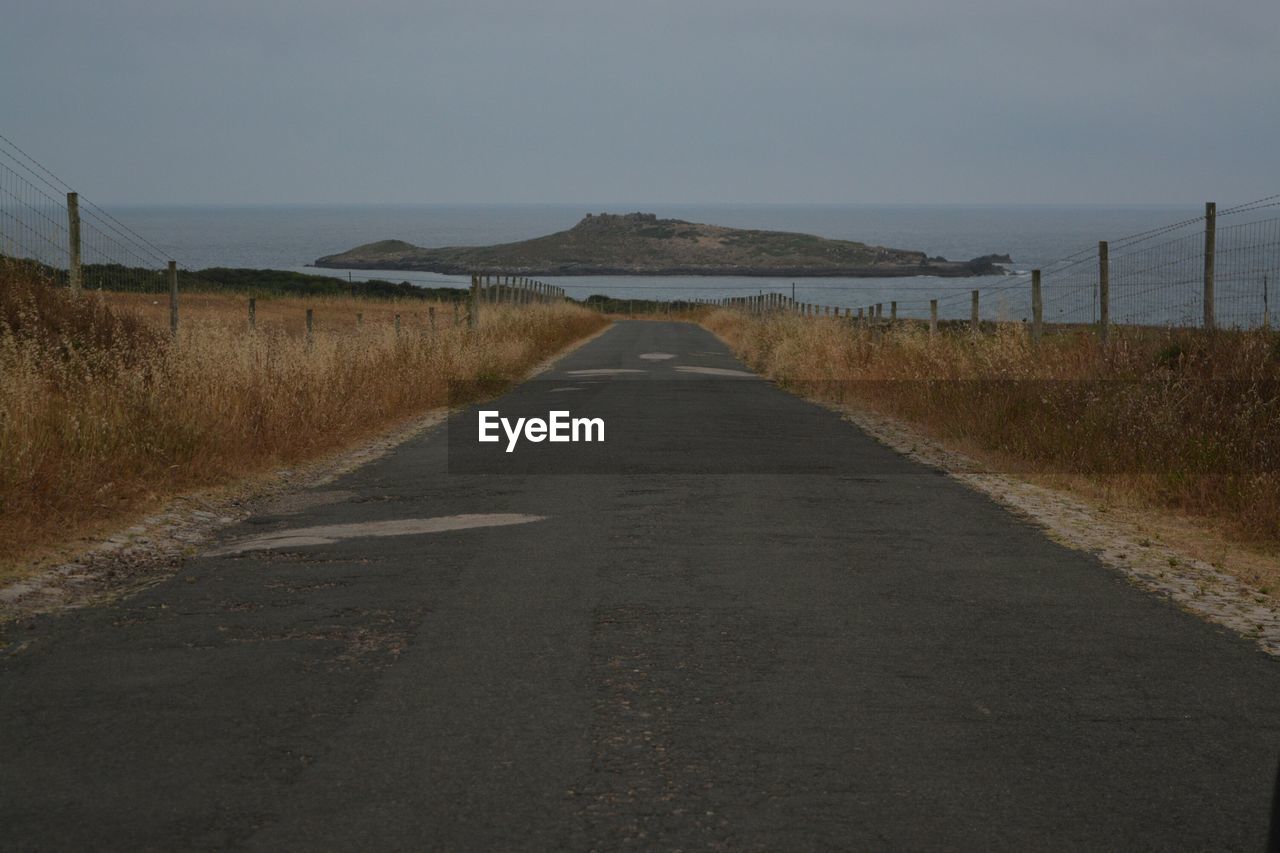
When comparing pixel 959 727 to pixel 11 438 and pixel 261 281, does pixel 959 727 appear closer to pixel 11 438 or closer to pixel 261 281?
pixel 11 438

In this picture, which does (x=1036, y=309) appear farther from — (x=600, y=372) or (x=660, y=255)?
(x=660, y=255)

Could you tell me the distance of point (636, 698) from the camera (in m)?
5.62

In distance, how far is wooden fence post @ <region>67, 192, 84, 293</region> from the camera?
16.5m

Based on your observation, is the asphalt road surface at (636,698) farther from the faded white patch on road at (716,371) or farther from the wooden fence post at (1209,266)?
the faded white patch on road at (716,371)

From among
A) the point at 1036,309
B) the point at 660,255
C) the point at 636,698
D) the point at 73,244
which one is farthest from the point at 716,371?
the point at 660,255

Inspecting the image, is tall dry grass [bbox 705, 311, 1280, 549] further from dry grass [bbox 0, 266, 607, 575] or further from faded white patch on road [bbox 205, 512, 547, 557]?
dry grass [bbox 0, 266, 607, 575]

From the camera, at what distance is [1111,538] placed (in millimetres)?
9992

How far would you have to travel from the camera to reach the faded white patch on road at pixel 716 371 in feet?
101

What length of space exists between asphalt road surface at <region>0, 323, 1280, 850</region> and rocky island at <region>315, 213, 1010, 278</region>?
5876 inches

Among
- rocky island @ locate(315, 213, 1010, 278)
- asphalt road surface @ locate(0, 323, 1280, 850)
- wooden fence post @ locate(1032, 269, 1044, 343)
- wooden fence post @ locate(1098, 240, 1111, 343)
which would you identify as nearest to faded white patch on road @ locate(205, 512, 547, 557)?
asphalt road surface @ locate(0, 323, 1280, 850)

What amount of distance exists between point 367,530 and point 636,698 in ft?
15.9

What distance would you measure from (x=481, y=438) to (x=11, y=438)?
22.4ft

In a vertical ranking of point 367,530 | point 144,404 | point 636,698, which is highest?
point 144,404

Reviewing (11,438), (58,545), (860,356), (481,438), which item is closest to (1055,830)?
(58,545)
